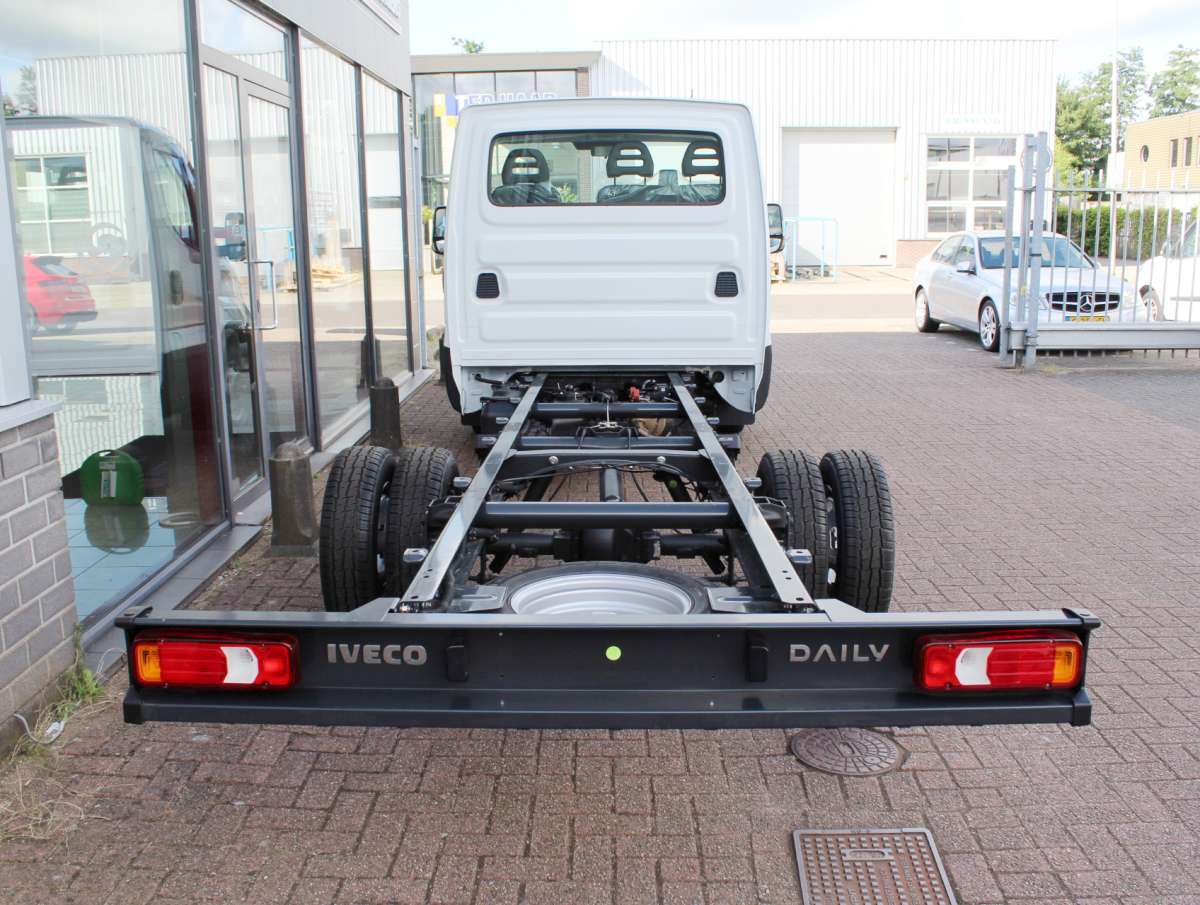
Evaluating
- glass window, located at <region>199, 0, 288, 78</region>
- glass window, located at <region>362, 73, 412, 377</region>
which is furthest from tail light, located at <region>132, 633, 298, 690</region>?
glass window, located at <region>362, 73, 412, 377</region>

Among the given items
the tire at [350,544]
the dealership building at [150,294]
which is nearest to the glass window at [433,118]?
the dealership building at [150,294]

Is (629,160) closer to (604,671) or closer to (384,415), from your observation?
(384,415)

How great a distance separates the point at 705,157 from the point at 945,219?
2739 cm

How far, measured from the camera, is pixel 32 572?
12.8 ft

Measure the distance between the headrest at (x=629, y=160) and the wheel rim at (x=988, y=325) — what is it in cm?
881

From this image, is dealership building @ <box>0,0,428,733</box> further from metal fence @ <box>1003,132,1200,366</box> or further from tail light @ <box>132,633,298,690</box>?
metal fence @ <box>1003,132,1200,366</box>

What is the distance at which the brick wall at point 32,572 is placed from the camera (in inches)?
147

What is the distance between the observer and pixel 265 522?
21.5ft

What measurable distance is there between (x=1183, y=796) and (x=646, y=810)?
1656mm

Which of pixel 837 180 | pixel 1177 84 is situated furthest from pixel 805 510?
pixel 1177 84

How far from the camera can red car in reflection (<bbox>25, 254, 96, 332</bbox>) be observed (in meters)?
4.33

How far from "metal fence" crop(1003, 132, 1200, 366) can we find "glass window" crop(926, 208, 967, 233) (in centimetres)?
1830

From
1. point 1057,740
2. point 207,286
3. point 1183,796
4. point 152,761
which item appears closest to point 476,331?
point 207,286

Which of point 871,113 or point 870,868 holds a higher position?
point 871,113
